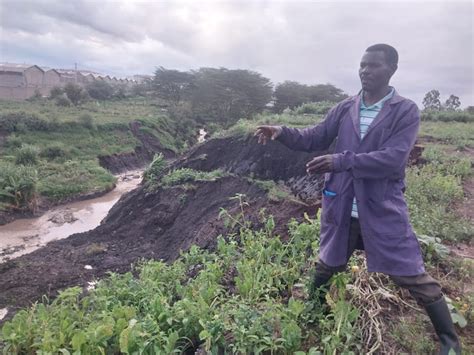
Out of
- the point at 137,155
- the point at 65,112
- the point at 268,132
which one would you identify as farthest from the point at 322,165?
the point at 65,112

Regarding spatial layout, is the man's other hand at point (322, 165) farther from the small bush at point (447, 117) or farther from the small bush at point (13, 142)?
the small bush at point (447, 117)

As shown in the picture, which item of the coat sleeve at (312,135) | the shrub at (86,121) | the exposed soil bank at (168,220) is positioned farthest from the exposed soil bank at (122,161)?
the coat sleeve at (312,135)

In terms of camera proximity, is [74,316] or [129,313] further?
[74,316]

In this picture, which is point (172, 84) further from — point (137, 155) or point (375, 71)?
point (375, 71)

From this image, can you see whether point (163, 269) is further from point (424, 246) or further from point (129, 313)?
point (424, 246)

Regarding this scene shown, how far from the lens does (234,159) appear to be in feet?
37.4

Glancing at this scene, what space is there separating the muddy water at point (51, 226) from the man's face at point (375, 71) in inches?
394

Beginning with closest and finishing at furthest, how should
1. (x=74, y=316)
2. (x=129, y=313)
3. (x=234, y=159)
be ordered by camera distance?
(x=129, y=313) → (x=74, y=316) → (x=234, y=159)

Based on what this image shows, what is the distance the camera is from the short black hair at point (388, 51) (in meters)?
2.79

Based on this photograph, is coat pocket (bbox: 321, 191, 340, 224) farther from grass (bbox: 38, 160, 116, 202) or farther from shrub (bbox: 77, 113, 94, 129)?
shrub (bbox: 77, 113, 94, 129)

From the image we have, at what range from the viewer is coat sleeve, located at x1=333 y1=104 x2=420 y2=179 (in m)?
2.60

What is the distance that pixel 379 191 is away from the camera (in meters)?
2.74

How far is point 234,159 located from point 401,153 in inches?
349

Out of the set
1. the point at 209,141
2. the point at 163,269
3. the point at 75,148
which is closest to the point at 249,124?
the point at 209,141
